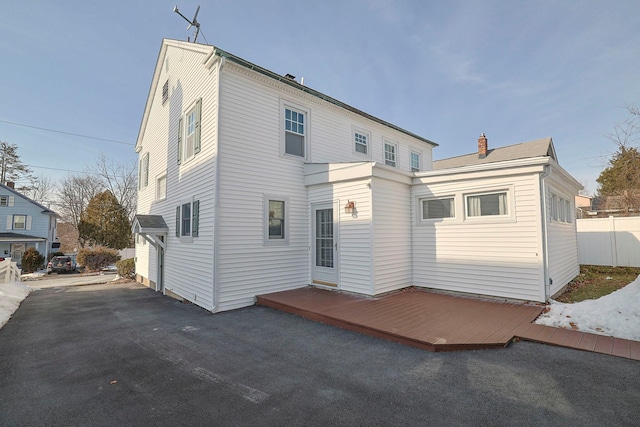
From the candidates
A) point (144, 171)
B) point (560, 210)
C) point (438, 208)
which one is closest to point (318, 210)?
point (438, 208)

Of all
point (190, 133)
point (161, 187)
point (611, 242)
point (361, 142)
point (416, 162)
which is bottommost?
point (611, 242)

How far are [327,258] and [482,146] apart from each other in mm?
13933

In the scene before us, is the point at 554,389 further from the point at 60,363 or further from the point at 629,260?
the point at 629,260

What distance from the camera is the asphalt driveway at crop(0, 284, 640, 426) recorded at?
105 inches

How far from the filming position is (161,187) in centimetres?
1132

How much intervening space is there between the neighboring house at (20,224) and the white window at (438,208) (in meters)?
33.5

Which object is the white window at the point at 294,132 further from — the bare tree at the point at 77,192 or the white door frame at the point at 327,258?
the bare tree at the point at 77,192

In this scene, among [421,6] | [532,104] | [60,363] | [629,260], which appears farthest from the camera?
[532,104]

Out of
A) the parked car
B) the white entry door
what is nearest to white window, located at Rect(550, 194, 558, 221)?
the white entry door

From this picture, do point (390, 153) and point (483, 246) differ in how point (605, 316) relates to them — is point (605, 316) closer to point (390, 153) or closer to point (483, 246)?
point (483, 246)

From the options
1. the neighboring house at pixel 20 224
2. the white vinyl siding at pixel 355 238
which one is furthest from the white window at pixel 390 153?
the neighboring house at pixel 20 224

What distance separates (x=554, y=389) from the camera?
3.01 m

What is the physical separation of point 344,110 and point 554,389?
29.4 feet

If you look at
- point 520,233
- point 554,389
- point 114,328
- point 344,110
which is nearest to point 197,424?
point 554,389
